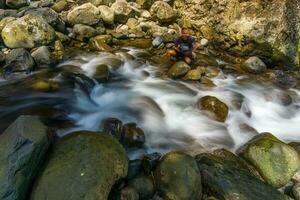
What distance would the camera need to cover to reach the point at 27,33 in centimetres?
1037

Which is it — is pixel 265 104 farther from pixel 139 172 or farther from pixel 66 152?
pixel 66 152

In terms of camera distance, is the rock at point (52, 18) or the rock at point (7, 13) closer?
the rock at point (52, 18)

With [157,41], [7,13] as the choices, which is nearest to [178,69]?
[157,41]

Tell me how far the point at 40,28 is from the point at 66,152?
22.4 feet

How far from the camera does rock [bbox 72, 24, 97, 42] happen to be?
1169cm

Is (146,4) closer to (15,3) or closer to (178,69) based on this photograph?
(178,69)

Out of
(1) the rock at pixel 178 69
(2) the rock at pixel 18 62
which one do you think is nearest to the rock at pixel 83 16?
(2) the rock at pixel 18 62

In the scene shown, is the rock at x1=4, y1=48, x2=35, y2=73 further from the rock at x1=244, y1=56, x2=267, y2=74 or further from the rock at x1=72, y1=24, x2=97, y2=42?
the rock at x1=244, y1=56, x2=267, y2=74

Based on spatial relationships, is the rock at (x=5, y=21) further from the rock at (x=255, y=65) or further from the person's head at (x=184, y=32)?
the rock at (x=255, y=65)

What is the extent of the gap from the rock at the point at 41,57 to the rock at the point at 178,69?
377 cm

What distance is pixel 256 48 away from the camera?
11.4 metres

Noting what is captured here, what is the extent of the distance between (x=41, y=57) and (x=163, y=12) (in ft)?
18.4

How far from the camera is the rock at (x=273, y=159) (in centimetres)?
617

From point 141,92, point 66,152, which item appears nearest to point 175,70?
point 141,92
